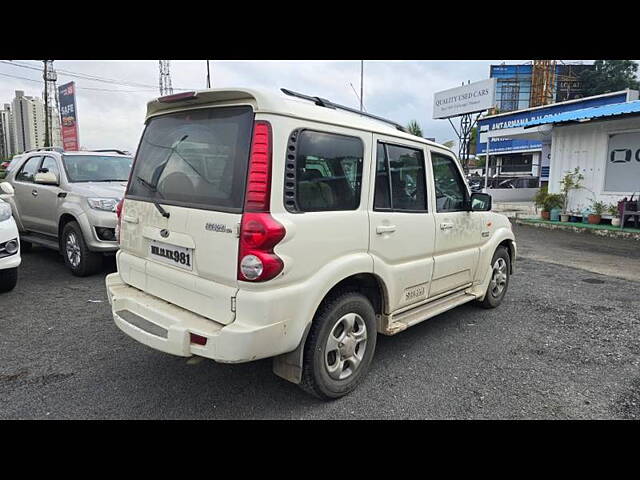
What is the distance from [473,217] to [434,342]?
1.34 metres

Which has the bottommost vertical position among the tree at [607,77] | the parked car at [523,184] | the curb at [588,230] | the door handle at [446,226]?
the curb at [588,230]

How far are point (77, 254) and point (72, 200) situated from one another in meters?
0.77

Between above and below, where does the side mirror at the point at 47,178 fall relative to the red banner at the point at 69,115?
below

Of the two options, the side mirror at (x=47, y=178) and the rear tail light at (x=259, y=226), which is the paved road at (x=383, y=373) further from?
the side mirror at (x=47, y=178)

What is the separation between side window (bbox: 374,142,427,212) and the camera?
328cm

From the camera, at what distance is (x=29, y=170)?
727 cm

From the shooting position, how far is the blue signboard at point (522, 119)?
19.0 m

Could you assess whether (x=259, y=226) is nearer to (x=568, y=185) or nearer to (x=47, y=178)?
(x=47, y=178)

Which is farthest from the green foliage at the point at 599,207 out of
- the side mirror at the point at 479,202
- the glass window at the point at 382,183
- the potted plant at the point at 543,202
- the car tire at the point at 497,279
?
the glass window at the point at 382,183

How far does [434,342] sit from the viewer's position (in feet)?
13.5

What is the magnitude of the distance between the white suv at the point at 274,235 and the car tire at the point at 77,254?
2893 millimetres

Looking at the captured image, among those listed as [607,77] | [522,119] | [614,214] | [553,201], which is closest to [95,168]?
[614,214]
